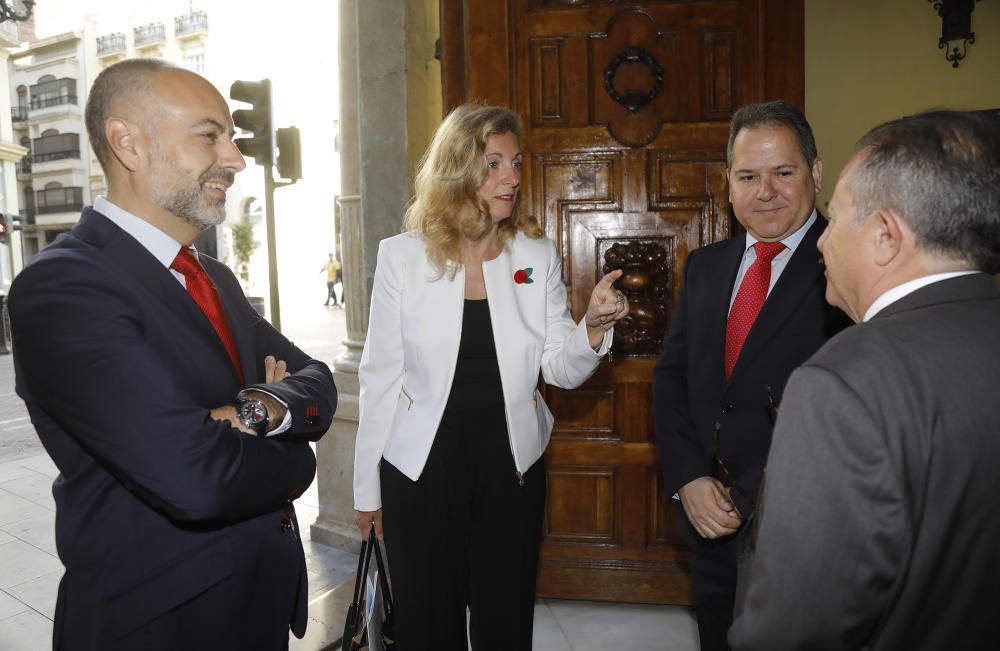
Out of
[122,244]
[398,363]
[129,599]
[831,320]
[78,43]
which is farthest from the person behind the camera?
[78,43]

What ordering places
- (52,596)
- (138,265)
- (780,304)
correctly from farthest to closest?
(52,596) → (780,304) → (138,265)

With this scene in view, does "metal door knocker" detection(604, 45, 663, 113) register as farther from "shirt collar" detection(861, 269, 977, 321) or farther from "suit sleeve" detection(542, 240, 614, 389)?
"shirt collar" detection(861, 269, 977, 321)

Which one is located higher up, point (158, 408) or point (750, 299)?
point (750, 299)

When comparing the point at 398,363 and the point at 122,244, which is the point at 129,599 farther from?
the point at 398,363

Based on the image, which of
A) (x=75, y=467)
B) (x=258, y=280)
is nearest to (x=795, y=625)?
(x=75, y=467)

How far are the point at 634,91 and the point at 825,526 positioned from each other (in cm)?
251

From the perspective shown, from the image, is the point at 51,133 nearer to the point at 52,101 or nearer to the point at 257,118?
the point at 52,101

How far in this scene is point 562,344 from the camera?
2.20 m

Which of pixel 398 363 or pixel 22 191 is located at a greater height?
pixel 22 191

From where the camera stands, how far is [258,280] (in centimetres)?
3744

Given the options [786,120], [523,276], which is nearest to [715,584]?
[523,276]

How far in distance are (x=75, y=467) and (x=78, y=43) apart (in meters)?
42.7

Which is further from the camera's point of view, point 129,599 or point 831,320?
point 831,320

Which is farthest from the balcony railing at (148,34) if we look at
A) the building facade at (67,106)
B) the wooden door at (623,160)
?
the wooden door at (623,160)
